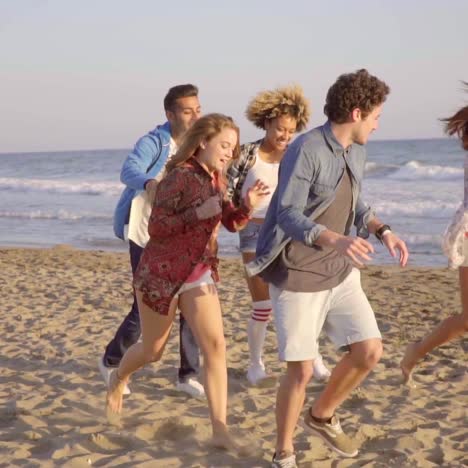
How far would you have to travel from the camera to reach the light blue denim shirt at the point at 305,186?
3426 millimetres

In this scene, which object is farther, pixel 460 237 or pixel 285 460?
pixel 460 237

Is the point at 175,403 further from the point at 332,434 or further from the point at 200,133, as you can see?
the point at 200,133

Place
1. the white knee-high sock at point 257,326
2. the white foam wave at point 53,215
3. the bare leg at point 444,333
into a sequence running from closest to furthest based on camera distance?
the bare leg at point 444,333 < the white knee-high sock at point 257,326 < the white foam wave at point 53,215

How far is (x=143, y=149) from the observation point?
4680mm

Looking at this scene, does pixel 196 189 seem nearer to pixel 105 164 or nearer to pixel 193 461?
pixel 193 461

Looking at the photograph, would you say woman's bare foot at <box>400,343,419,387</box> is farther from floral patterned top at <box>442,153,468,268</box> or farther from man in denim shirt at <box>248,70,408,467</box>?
man in denim shirt at <box>248,70,408,467</box>

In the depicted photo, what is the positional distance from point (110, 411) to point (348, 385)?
4.97ft

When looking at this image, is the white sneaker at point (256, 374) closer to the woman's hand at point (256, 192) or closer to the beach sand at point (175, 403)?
the beach sand at point (175, 403)

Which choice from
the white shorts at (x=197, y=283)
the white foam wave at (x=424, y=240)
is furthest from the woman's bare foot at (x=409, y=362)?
the white foam wave at (x=424, y=240)

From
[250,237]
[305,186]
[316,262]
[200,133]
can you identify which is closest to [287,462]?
[316,262]

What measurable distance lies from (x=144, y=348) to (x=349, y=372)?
3.62ft

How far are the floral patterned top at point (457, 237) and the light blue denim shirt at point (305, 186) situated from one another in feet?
3.49

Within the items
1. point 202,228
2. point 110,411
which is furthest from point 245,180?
point 110,411

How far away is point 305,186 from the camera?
11.4ft
